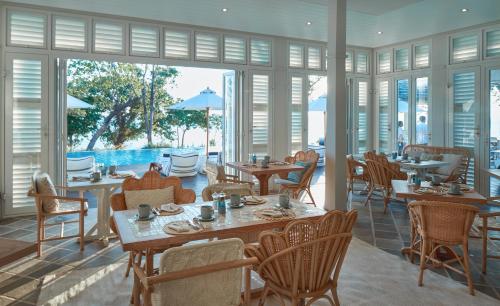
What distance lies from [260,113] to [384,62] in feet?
11.5

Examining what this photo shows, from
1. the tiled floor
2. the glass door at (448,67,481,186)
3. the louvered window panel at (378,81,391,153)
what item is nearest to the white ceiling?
the glass door at (448,67,481,186)

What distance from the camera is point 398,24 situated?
25.8 ft

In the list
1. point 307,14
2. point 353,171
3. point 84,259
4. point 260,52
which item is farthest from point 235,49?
point 84,259

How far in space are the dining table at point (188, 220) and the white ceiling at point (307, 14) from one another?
→ 4.30 m

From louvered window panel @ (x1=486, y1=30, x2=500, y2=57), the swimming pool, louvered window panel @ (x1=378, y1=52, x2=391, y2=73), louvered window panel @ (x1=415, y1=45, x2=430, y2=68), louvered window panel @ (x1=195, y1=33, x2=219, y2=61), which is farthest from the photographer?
the swimming pool

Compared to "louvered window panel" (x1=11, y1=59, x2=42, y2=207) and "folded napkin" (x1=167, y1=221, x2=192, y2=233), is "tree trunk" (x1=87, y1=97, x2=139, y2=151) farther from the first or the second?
"folded napkin" (x1=167, y1=221, x2=192, y2=233)

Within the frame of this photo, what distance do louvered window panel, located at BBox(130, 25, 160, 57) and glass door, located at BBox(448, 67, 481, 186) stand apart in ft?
19.0

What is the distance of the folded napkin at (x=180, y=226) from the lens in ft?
8.35

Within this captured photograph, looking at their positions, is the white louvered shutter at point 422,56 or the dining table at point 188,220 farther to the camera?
the white louvered shutter at point 422,56

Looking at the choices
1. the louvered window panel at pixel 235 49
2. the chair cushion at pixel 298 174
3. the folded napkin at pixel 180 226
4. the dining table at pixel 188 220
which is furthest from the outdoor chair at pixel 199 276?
the louvered window panel at pixel 235 49

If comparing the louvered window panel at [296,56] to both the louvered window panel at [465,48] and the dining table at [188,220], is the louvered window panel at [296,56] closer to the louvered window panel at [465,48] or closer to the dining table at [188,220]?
the louvered window panel at [465,48]

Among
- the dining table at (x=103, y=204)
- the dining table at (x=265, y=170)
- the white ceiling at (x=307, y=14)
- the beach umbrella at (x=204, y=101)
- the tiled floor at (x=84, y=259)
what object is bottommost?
the tiled floor at (x=84, y=259)

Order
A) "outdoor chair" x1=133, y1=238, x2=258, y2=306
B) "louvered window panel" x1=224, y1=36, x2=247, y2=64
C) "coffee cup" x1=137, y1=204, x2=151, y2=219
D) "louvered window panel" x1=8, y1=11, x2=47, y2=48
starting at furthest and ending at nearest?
"louvered window panel" x1=224, y1=36, x2=247, y2=64, "louvered window panel" x1=8, y1=11, x2=47, y2=48, "coffee cup" x1=137, y1=204, x2=151, y2=219, "outdoor chair" x1=133, y1=238, x2=258, y2=306

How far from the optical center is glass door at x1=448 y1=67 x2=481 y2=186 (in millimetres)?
7105
